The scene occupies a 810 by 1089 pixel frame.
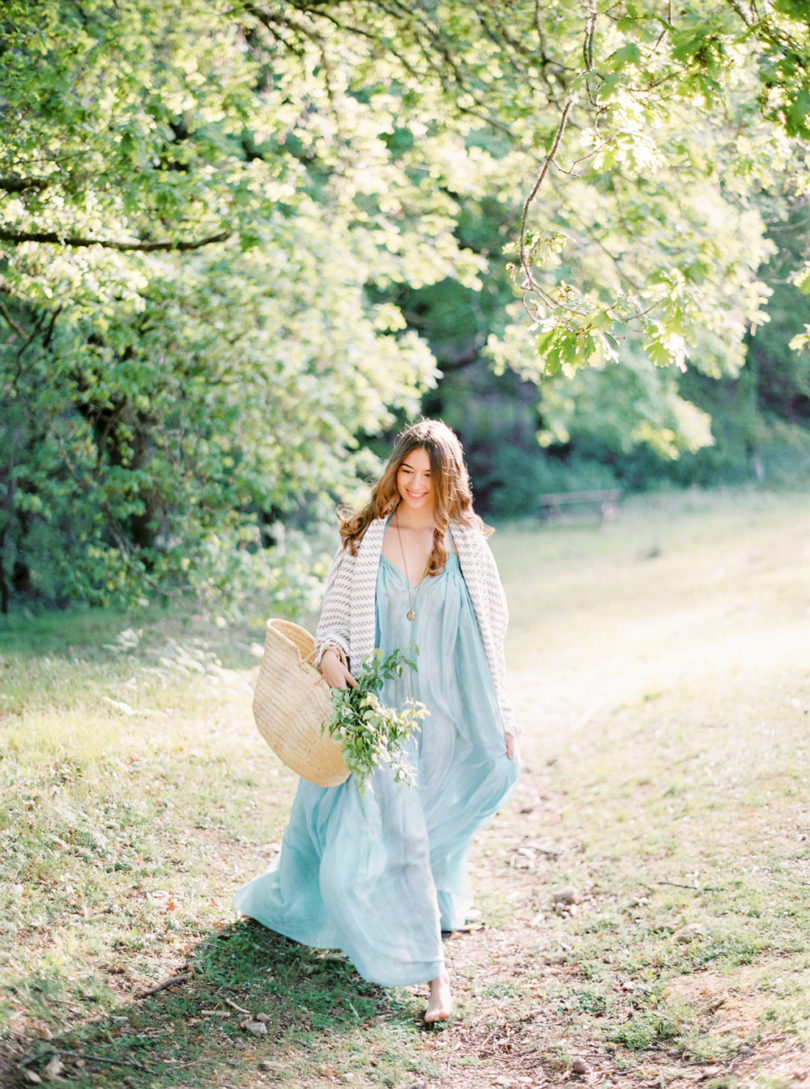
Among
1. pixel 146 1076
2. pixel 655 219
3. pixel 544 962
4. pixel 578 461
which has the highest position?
pixel 655 219

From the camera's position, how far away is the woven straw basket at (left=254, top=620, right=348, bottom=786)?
4066mm

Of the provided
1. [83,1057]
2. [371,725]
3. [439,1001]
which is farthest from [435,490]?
[83,1057]

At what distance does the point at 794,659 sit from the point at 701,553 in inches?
337

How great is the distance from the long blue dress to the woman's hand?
0.24m

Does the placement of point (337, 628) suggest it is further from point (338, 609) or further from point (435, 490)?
point (435, 490)

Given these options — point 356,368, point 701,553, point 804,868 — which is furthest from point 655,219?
point 701,553

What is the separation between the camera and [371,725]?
3926 mm

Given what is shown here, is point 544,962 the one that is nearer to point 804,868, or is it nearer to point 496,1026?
point 496,1026

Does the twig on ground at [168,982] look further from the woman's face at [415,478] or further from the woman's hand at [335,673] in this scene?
the woman's face at [415,478]

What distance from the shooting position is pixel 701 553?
16.1 metres

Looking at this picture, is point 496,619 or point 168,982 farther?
point 496,619

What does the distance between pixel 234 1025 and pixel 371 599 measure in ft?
5.63

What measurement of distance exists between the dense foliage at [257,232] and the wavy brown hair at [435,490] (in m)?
0.56

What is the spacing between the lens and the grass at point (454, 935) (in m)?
3.58
